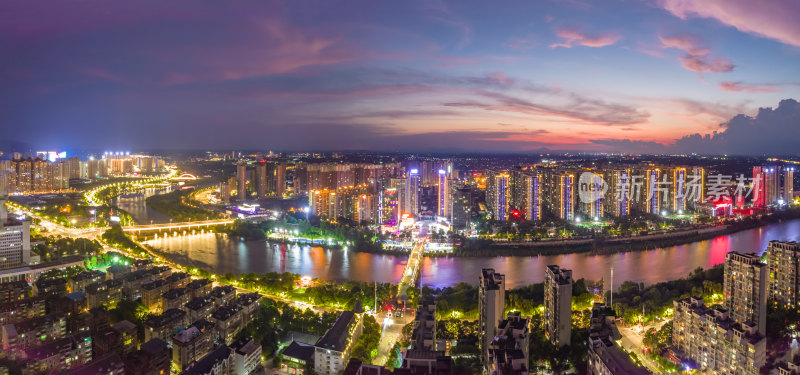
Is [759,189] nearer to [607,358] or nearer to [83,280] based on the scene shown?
[607,358]

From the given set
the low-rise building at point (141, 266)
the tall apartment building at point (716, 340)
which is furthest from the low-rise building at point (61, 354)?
the tall apartment building at point (716, 340)

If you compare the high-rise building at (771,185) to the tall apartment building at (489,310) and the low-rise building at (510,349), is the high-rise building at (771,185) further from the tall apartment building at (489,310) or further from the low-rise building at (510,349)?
the low-rise building at (510,349)

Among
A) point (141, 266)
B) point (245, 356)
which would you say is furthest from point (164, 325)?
point (141, 266)

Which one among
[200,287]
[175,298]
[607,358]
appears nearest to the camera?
[607,358]

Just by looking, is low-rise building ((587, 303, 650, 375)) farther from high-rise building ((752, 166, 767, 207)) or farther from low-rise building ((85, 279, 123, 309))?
high-rise building ((752, 166, 767, 207))

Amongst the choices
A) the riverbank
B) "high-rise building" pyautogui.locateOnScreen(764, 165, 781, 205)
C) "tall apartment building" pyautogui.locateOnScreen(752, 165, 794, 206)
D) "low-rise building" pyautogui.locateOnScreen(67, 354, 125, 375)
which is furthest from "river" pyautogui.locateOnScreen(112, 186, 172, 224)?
"high-rise building" pyautogui.locateOnScreen(764, 165, 781, 205)

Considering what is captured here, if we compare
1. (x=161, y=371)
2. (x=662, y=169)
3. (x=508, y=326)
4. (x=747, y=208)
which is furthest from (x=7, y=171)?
(x=747, y=208)
